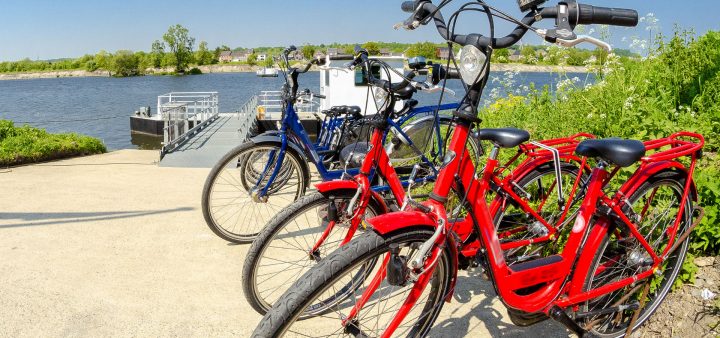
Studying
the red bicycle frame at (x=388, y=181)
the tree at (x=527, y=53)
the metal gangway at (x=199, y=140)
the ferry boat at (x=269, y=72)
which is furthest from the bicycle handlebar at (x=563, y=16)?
the metal gangway at (x=199, y=140)

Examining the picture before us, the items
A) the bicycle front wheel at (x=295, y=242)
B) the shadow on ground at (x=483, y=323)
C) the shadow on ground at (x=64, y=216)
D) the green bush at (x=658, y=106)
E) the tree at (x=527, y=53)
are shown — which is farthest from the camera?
the shadow on ground at (x=64, y=216)

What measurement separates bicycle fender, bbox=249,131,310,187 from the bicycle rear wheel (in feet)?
7.60

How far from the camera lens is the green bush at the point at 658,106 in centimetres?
312

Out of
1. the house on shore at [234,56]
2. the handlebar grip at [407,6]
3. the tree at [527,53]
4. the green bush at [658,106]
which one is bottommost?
the green bush at [658,106]

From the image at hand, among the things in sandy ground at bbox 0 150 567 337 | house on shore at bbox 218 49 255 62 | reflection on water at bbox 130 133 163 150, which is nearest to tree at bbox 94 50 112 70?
house on shore at bbox 218 49 255 62

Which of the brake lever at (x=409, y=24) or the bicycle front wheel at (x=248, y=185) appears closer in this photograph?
the brake lever at (x=409, y=24)

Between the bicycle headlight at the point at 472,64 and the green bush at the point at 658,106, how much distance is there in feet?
5.97

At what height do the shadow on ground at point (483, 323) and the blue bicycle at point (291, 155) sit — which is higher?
the blue bicycle at point (291, 155)

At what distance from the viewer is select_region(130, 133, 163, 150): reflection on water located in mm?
23969

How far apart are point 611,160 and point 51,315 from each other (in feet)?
10.2

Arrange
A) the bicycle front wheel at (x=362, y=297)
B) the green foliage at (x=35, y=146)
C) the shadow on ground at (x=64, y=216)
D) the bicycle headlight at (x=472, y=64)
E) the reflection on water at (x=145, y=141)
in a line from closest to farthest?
the bicycle front wheel at (x=362, y=297), the bicycle headlight at (x=472, y=64), the shadow on ground at (x=64, y=216), the green foliage at (x=35, y=146), the reflection on water at (x=145, y=141)

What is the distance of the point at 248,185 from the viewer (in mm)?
4812

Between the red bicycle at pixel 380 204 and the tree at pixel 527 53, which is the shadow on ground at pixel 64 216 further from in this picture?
the tree at pixel 527 53

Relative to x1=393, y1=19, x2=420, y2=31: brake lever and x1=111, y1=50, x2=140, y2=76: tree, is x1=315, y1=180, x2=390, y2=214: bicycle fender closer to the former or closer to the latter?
x1=393, y1=19, x2=420, y2=31: brake lever
